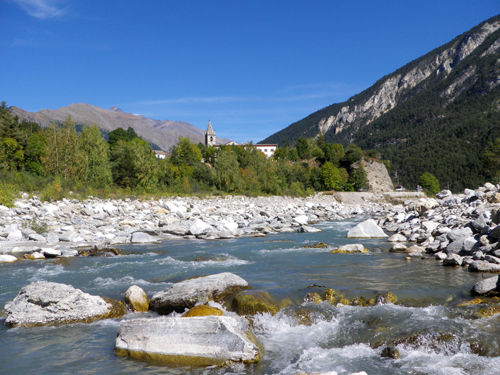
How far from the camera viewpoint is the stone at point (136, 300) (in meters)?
6.64

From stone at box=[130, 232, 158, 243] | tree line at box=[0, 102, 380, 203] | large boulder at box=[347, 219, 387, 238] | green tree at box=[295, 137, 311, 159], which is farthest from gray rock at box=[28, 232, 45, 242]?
green tree at box=[295, 137, 311, 159]

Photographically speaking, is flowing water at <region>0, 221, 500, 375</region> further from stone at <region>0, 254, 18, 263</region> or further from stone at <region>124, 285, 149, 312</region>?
stone at <region>0, 254, 18, 263</region>

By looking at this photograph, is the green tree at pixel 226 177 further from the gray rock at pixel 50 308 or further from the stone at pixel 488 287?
the stone at pixel 488 287

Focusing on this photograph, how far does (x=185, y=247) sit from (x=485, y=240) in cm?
977

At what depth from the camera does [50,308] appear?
239 inches

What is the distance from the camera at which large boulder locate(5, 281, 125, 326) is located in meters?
5.99

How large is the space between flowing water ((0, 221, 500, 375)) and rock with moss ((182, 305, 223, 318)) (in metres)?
0.64

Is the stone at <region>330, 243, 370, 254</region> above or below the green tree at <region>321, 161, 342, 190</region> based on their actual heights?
below

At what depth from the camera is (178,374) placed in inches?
169

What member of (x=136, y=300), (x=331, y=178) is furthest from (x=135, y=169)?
(x=331, y=178)

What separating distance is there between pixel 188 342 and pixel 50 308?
9.46 feet

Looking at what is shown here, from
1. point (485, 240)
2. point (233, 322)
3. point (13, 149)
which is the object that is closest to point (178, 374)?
point (233, 322)

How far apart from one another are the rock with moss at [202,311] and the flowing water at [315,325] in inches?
25.3

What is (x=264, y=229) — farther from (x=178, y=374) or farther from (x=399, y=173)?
(x=399, y=173)
